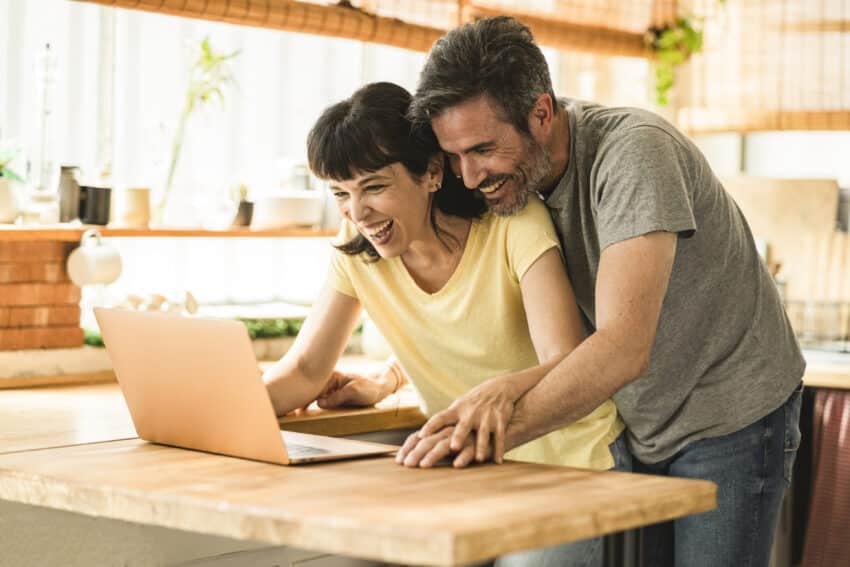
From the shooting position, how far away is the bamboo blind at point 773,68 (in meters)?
4.33

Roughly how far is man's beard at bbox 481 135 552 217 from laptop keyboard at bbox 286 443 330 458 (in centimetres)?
50

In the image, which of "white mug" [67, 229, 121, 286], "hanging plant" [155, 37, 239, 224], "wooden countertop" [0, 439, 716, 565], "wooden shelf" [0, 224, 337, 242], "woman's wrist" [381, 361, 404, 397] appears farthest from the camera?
"hanging plant" [155, 37, 239, 224]

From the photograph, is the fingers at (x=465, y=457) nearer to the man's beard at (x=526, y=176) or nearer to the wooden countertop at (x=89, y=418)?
the man's beard at (x=526, y=176)

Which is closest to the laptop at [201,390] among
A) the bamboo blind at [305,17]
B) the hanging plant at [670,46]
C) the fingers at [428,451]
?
the fingers at [428,451]

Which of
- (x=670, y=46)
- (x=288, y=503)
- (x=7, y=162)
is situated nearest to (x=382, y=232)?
(x=288, y=503)

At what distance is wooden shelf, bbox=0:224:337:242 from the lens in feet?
9.07

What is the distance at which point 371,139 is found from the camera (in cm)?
202

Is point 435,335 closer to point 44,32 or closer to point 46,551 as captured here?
point 46,551

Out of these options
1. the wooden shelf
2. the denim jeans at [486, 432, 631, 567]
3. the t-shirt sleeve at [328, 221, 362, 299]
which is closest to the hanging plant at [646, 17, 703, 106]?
the wooden shelf

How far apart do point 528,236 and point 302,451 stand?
1.68 ft

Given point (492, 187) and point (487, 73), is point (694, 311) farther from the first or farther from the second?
point (487, 73)

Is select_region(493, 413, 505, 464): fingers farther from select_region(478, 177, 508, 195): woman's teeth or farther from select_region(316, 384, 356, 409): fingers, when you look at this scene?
select_region(316, 384, 356, 409): fingers

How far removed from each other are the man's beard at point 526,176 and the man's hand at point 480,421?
0.38 metres

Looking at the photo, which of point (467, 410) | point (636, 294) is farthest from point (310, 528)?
point (636, 294)
